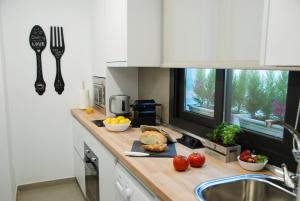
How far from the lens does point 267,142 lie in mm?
1479

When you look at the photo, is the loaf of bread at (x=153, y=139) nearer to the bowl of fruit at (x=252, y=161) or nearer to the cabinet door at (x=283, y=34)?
the bowl of fruit at (x=252, y=161)

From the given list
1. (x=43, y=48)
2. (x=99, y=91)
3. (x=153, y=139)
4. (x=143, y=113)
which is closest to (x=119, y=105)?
(x=143, y=113)

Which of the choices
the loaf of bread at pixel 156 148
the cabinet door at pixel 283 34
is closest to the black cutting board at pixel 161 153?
the loaf of bread at pixel 156 148

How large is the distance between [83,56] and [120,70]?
0.72 m

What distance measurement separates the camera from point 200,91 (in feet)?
7.07

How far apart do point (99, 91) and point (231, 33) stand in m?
1.76

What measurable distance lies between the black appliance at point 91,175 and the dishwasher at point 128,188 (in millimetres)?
522

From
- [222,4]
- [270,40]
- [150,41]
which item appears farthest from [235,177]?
[150,41]

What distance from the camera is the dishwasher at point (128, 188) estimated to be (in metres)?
1.33

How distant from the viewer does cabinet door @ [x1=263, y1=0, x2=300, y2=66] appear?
0.84 m

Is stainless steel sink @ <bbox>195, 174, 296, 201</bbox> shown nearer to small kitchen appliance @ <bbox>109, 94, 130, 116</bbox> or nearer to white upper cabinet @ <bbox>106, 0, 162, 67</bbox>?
white upper cabinet @ <bbox>106, 0, 162, 67</bbox>

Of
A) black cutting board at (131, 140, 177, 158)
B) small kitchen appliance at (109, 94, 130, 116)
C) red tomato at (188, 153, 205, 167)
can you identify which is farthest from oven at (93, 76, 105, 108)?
red tomato at (188, 153, 205, 167)

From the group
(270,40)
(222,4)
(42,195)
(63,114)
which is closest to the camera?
(270,40)

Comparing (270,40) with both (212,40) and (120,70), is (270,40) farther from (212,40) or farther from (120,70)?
(120,70)
